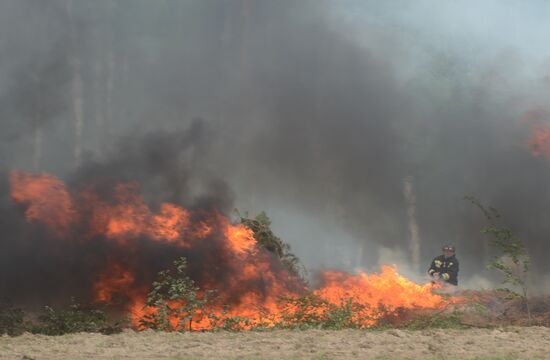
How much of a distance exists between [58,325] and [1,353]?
4.08 meters

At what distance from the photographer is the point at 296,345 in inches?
376

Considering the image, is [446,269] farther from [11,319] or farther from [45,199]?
[11,319]

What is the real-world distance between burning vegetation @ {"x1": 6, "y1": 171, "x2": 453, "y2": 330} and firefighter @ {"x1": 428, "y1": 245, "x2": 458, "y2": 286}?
6.41 ft

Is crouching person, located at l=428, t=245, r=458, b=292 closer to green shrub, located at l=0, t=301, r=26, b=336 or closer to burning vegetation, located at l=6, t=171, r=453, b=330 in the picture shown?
burning vegetation, located at l=6, t=171, r=453, b=330

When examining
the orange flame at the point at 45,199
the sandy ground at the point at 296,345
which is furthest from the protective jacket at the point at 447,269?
the orange flame at the point at 45,199

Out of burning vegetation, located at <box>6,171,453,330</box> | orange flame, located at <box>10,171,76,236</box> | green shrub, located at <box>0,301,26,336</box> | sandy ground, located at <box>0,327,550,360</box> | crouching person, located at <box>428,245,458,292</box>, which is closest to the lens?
sandy ground, located at <box>0,327,550,360</box>

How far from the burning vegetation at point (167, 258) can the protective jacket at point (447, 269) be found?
2.14 metres

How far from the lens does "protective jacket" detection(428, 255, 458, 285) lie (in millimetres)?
18625

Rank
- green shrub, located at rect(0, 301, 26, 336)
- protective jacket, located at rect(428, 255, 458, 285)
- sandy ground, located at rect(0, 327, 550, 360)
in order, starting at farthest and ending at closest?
protective jacket, located at rect(428, 255, 458, 285)
green shrub, located at rect(0, 301, 26, 336)
sandy ground, located at rect(0, 327, 550, 360)

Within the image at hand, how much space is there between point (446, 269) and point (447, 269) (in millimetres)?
40

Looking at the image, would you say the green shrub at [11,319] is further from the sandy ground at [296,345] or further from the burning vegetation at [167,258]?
the sandy ground at [296,345]

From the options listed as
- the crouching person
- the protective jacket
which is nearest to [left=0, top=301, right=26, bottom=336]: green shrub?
the crouching person

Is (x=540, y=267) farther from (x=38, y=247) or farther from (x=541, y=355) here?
(x=38, y=247)

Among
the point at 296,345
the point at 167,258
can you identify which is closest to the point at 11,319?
the point at 167,258
